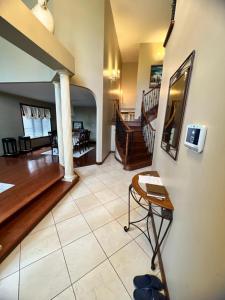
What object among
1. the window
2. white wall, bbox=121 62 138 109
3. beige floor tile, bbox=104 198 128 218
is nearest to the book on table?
beige floor tile, bbox=104 198 128 218

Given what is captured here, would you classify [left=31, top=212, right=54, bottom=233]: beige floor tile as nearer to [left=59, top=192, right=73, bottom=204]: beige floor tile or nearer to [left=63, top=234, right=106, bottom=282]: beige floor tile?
[left=59, top=192, right=73, bottom=204]: beige floor tile

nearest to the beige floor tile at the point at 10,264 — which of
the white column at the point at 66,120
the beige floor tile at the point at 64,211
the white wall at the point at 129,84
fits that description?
the beige floor tile at the point at 64,211

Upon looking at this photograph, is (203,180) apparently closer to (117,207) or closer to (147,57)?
(117,207)

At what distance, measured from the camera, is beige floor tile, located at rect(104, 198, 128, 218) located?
2158mm

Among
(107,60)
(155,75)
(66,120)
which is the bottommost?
(66,120)

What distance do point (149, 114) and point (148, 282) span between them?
4847 millimetres

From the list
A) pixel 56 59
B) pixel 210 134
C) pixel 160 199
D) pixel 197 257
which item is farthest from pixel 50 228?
pixel 56 59

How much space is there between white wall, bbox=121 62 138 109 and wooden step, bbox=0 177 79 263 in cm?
692

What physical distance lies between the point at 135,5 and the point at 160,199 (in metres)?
5.40

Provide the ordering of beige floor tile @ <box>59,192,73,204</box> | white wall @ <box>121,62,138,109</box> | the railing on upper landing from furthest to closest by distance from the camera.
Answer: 1. white wall @ <box>121,62,138,109</box>
2. the railing on upper landing
3. beige floor tile @ <box>59,192,73,204</box>

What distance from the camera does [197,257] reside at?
69 cm

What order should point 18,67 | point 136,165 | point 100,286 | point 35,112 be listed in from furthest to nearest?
point 35,112 < point 136,165 < point 18,67 < point 100,286

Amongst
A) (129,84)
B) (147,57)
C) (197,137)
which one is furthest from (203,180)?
(129,84)

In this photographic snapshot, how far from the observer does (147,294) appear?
1.09m
